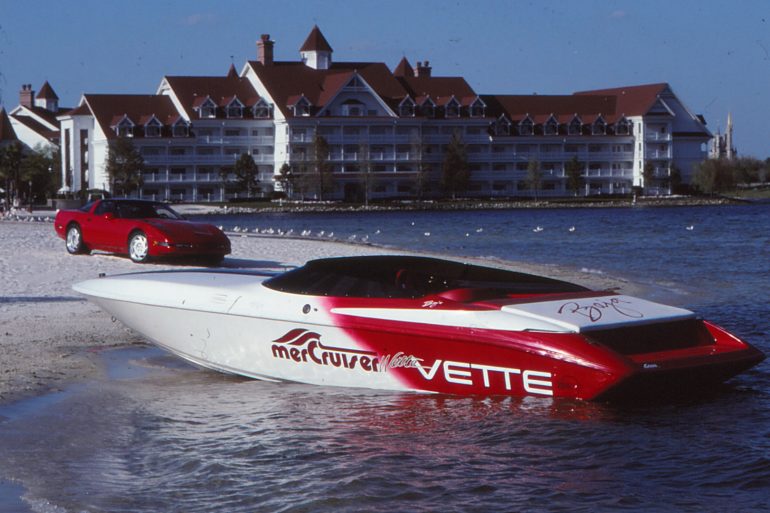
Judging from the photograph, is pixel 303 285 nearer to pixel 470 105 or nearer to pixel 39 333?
pixel 39 333

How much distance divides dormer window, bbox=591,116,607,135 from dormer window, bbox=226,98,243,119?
39130mm

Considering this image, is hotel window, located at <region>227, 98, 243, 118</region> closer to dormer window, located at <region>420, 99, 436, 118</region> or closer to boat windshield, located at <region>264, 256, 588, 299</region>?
dormer window, located at <region>420, 99, 436, 118</region>

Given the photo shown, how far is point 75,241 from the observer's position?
81.7 feet

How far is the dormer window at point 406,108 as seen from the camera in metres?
122

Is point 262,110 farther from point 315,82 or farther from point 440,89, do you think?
point 440,89

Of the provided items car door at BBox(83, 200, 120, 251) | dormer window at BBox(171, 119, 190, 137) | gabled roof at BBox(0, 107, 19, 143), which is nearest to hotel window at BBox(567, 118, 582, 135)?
dormer window at BBox(171, 119, 190, 137)

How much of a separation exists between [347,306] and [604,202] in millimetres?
116192

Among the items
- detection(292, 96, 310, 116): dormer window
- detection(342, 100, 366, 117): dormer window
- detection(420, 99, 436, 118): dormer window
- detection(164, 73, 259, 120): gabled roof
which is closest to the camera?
detection(164, 73, 259, 120): gabled roof

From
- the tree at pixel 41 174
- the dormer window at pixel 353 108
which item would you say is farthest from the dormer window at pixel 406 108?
the tree at pixel 41 174

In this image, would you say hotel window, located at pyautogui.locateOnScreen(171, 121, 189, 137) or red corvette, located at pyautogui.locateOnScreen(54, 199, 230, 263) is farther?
hotel window, located at pyautogui.locateOnScreen(171, 121, 189, 137)

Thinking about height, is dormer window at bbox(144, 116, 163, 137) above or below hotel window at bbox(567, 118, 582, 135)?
below

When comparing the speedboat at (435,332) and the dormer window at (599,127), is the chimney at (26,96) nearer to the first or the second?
the dormer window at (599,127)

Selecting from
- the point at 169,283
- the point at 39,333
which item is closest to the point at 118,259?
the point at 39,333

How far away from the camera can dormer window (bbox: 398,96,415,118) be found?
12181 cm
